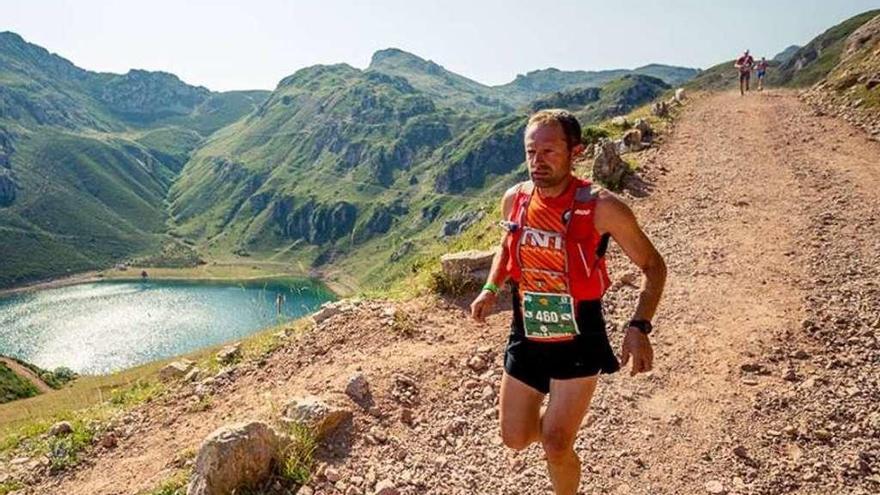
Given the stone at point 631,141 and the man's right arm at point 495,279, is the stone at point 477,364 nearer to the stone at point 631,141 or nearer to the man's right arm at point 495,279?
the man's right arm at point 495,279

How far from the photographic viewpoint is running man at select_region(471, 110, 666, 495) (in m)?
4.63

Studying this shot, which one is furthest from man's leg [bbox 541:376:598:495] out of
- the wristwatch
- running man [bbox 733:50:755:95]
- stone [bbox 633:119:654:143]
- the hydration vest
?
running man [bbox 733:50:755:95]

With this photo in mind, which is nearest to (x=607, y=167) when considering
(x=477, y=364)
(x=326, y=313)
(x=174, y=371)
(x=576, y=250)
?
(x=326, y=313)

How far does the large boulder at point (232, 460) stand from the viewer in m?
6.04

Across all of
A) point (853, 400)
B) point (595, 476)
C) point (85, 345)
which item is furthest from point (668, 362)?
point (85, 345)

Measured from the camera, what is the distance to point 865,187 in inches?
647

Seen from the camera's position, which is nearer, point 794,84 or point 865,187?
point 865,187

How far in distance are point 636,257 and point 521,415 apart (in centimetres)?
168

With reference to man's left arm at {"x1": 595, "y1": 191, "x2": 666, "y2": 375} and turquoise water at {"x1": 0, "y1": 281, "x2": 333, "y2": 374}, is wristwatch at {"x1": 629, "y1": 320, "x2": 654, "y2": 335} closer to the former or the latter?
man's left arm at {"x1": 595, "y1": 191, "x2": 666, "y2": 375}

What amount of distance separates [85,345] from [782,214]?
582 ft

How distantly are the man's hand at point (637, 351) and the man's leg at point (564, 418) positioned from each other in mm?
376

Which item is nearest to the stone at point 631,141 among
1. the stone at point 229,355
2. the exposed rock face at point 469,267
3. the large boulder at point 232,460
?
the exposed rock face at point 469,267

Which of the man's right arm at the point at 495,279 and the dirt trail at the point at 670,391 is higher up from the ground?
the man's right arm at the point at 495,279

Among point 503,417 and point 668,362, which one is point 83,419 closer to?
point 503,417
